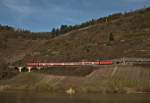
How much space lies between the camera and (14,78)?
92.5m

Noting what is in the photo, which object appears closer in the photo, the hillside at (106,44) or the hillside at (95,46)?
the hillside at (106,44)

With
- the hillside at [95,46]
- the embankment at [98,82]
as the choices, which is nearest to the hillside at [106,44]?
the hillside at [95,46]

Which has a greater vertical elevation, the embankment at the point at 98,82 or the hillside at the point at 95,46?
the hillside at the point at 95,46

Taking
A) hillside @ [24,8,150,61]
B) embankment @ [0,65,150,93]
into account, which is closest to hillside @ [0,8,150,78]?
hillside @ [24,8,150,61]

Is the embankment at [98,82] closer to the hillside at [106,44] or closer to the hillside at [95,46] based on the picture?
the hillside at [95,46]

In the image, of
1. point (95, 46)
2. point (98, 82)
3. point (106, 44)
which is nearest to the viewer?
point (98, 82)

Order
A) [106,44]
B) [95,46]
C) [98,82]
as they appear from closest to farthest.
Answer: [98,82], [106,44], [95,46]

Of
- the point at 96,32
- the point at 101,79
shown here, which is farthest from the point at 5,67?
the point at 96,32

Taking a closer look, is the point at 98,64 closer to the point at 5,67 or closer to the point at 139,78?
the point at 139,78

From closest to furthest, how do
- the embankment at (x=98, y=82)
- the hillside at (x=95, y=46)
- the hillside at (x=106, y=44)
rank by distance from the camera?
the embankment at (x=98, y=82)
the hillside at (x=106, y=44)
the hillside at (x=95, y=46)

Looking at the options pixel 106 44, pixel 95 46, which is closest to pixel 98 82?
pixel 106 44

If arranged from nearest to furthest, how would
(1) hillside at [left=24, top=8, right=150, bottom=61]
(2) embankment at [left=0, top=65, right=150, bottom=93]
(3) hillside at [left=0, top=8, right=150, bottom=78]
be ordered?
(2) embankment at [left=0, top=65, right=150, bottom=93], (1) hillside at [left=24, top=8, right=150, bottom=61], (3) hillside at [left=0, top=8, right=150, bottom=78]

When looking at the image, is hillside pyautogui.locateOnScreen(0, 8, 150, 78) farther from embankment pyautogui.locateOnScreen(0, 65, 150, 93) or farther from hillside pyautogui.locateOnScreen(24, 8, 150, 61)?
embankment pyautogui.locateOnScreen(0, 65, 150, 93)

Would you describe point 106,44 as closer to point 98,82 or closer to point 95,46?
point 95,46
